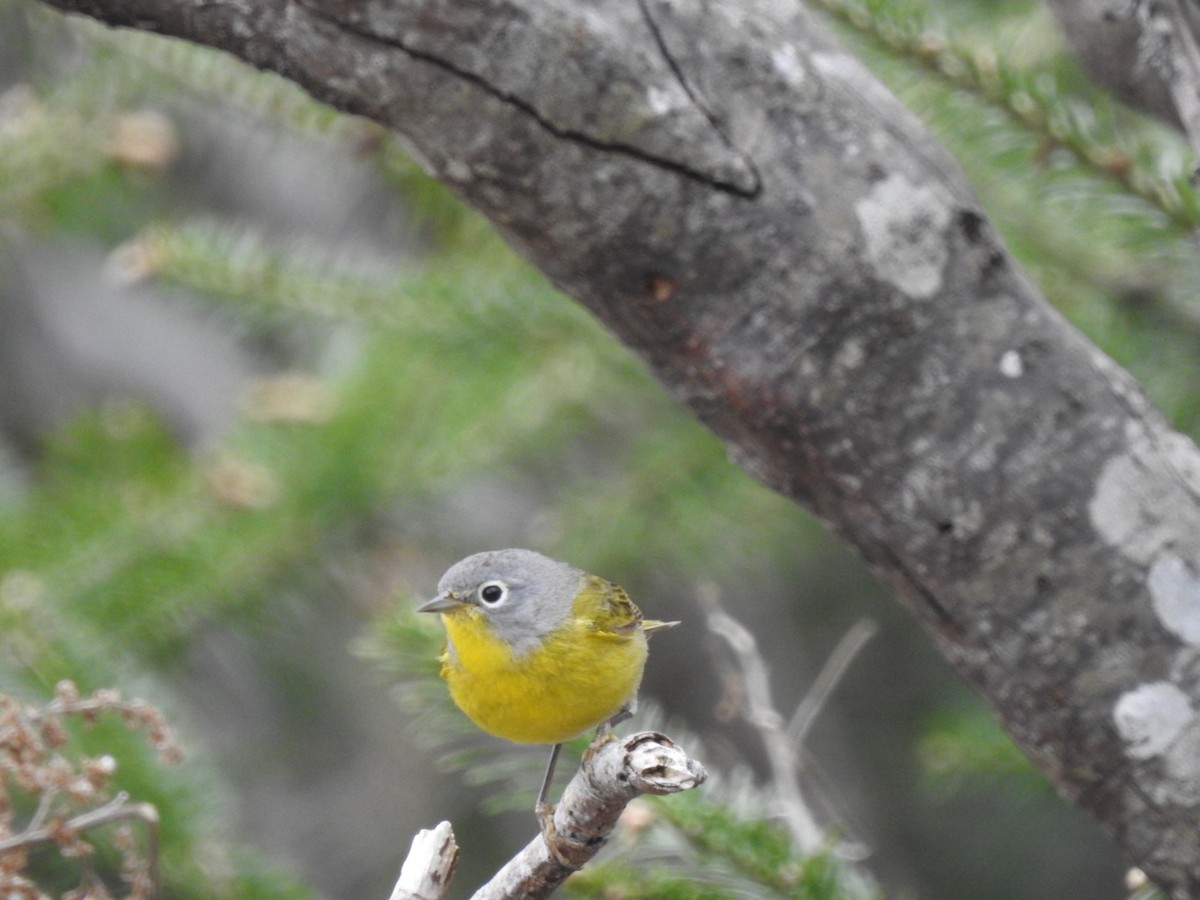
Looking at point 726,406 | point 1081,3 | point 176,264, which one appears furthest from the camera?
point 176,264

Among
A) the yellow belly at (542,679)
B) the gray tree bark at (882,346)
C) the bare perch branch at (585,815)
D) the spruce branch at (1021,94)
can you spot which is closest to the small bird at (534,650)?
the yellow belly at (542,679)

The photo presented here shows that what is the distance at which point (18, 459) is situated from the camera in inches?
136

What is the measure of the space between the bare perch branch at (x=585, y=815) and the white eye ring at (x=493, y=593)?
246 millimetres

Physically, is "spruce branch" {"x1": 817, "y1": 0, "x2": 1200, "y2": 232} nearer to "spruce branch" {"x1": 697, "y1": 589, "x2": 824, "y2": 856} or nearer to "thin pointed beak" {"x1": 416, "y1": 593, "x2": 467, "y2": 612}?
"spruce branch" {"x1": 697, "y1": 589, "x2": 824, "y2": 856}

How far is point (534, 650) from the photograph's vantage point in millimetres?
1218

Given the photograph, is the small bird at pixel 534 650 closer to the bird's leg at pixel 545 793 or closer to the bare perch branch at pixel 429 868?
the bird's leg at pixel 545 793

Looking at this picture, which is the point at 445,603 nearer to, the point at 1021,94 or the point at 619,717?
the point at 619,717

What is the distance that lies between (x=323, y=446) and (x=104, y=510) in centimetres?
40

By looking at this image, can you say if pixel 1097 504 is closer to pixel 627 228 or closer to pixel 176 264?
pixel 627 228

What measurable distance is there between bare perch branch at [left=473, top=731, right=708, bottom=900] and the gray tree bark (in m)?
0.40

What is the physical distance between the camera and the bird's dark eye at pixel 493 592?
1231mm

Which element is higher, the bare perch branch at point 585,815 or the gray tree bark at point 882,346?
the gray tree bark at point 882,346

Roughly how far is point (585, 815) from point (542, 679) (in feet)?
0.72

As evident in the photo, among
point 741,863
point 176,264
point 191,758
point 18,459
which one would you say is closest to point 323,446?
point 176,264
